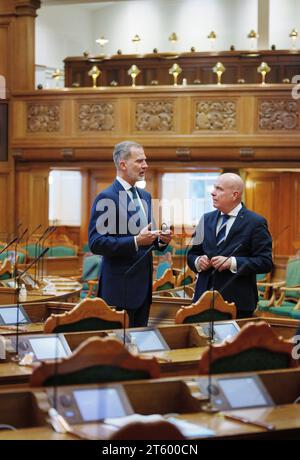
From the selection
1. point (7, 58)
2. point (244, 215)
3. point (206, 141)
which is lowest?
point (244, 215)

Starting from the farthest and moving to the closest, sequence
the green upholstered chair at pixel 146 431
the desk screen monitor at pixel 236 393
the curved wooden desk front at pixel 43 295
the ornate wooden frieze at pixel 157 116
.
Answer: the ornate wooden frieze at pixel 157 116 < the curved wooden desk front at pixel 43 295 < the desk screen monitor at pixel 236 393 < the green upholstered chair at pixel 146 431

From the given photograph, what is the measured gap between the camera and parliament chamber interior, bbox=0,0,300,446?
308 centimetres

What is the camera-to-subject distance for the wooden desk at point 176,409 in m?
2.80

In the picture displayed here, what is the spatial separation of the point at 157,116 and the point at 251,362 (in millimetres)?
9553

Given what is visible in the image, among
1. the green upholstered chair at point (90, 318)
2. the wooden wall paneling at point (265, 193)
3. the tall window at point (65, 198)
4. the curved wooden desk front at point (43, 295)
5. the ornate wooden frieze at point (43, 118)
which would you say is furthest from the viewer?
the tall window at point (65, 198)

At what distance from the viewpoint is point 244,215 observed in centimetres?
505

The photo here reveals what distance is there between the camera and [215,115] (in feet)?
41.0

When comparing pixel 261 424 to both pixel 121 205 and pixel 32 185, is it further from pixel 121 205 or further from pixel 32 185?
pixel 32 185

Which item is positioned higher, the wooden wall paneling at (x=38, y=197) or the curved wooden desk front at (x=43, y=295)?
the wooden wall paneling at (x=38, y=197)

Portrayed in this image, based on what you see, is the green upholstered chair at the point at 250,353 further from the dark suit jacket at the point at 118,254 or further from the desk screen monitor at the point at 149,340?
the dark suit jacket at the point at 118,254

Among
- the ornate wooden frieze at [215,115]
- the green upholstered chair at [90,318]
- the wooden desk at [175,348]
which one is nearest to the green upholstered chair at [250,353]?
the wooden desk at [175,348]

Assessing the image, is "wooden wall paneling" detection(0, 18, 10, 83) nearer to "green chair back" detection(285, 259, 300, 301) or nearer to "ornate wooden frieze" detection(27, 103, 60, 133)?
"ornate wooden frieze" detection(27, 103, 60, 133)

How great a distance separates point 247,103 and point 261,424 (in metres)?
9.89

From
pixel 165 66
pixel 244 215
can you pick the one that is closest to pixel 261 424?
pixel 244 215
